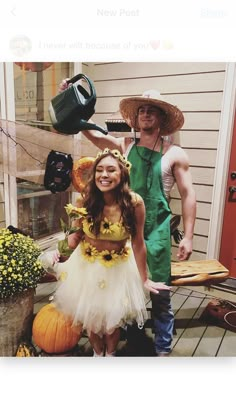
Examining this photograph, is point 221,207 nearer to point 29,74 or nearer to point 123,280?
point 123,280

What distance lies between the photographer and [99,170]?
3.16 ft

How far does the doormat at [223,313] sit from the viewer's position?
1.15 m

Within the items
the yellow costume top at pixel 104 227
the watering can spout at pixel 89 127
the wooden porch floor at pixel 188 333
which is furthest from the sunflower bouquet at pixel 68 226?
the watering can spout at pixel 89 127

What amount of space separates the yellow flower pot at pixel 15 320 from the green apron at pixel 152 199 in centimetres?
44

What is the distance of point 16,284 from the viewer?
101 cm

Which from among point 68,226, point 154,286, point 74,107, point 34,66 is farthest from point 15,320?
point 34,66

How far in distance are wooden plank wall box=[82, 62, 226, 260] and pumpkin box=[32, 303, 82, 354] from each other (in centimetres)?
53

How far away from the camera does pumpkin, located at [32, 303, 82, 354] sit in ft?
3.39

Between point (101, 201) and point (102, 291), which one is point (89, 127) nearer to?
point (101, 201)

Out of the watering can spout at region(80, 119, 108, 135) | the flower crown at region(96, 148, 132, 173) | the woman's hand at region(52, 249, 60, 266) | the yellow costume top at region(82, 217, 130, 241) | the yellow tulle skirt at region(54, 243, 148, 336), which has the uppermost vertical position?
the watering can spout at region(80, 119, 108, 135)
